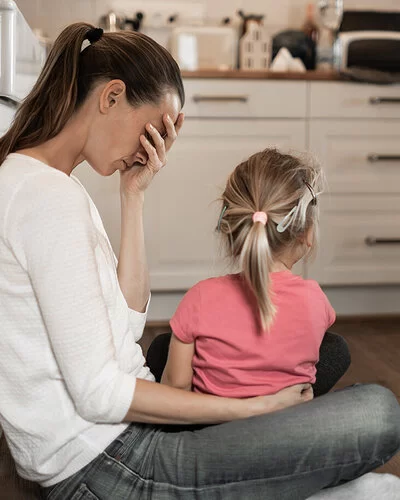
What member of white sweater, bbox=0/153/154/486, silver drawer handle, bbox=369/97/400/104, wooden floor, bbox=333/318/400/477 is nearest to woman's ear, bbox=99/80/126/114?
white sweater, bbox=0/153/154/486

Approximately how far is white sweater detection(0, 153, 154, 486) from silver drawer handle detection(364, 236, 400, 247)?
7.52 feet

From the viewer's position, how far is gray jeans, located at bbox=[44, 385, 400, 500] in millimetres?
1070

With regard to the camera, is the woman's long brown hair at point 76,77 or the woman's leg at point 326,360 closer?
the woman's long brown hair at point 76,77

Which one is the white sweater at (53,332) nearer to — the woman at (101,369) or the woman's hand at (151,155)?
the woman at (101,369)

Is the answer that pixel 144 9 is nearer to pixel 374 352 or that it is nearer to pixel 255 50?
pixel 255 50

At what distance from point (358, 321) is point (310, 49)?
1233 millimetres

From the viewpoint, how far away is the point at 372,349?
8.91 feet

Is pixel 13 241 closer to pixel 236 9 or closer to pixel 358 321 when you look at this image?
pixel 358 321

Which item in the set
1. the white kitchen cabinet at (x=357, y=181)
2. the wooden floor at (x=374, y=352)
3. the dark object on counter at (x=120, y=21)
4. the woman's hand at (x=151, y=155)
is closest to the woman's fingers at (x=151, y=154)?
the woman's hand at (x=151, y=155)

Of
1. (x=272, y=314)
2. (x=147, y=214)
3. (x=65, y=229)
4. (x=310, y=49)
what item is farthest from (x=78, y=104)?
(x=310, y=49)

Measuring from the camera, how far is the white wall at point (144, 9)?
3508mm

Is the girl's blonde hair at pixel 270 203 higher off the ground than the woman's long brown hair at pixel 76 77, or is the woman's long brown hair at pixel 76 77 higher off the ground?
the woman's long brown hair at pixel 76 77

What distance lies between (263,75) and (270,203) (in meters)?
1.94

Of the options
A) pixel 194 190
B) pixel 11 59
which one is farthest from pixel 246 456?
pixel 194 190
